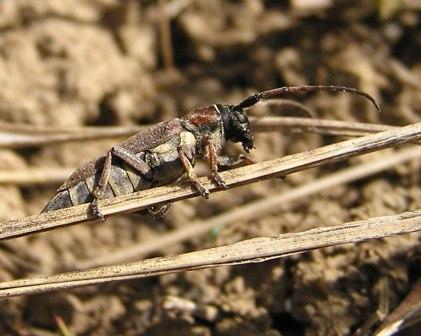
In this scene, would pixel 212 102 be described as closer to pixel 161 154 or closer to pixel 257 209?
pixel 257 209

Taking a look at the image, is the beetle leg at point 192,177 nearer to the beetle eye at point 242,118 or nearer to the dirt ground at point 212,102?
the beetle eye at point 242,118

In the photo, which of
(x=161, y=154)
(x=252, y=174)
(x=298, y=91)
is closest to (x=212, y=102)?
(x=161, y=154)

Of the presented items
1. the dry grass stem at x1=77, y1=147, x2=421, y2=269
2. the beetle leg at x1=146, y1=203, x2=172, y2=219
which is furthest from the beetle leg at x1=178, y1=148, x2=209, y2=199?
the dry grass stem at x1=77, y1=147, x2=421, y2=269

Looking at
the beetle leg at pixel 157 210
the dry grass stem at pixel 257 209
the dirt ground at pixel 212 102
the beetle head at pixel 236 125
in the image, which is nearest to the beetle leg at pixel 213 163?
the beetle head at pixel 236 125

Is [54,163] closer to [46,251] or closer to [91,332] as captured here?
[46,251]

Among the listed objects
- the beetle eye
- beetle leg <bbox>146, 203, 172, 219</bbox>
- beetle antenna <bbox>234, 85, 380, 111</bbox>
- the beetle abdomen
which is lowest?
beetle leg <bbox>146, 203, 172, 219</bbox>

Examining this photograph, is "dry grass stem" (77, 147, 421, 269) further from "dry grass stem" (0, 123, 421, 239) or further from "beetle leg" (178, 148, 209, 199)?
"dry grass stem" (0, 123, 421, 239)
